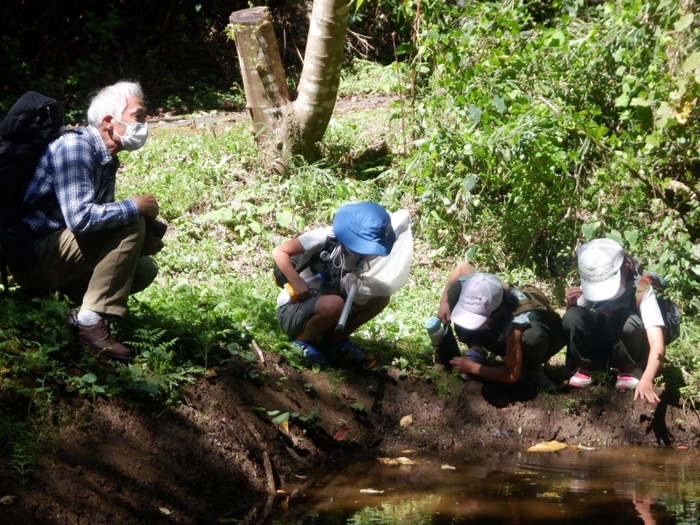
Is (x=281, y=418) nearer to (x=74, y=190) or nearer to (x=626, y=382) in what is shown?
(x=74, y=190)

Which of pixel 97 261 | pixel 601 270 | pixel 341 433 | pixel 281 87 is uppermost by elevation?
pixel 97 261

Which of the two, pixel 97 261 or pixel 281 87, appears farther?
pixel 281 87

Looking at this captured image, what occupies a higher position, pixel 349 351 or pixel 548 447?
pixel 349 351

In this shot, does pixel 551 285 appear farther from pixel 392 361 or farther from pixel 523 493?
pixel 523 493

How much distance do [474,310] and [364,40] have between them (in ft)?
28.0

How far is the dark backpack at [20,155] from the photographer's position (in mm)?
4152

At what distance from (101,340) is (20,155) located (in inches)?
40.3

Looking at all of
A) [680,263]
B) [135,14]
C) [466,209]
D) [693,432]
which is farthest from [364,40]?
[693,432]

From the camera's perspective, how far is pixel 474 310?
4.85 m

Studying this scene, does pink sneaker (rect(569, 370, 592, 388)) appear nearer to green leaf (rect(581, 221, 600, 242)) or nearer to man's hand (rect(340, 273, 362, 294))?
green leaf (rect(581, 221, 600, 242))

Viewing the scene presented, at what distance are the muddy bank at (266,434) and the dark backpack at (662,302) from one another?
0.50m

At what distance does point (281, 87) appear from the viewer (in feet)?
27.9

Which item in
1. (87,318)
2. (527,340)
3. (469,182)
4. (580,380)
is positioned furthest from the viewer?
(469,182)

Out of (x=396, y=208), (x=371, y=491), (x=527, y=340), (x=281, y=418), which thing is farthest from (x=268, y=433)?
(x=396, y=208)
